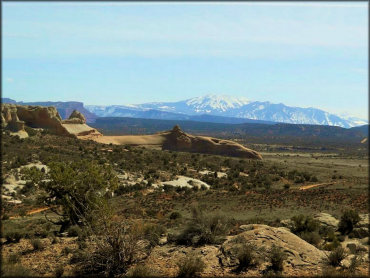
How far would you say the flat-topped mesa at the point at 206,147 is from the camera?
237 ft

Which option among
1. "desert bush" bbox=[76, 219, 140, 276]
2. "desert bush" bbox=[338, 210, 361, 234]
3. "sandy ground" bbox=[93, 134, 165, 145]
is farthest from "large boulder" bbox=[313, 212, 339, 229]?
"sandy ground" bbox=[93, 134, 165, 145]

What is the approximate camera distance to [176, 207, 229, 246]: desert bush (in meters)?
11.5

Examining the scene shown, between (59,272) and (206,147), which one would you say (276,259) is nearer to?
(59,272)

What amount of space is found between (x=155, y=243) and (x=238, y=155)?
60918 mm

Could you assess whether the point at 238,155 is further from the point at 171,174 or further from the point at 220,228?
the point at 220,228

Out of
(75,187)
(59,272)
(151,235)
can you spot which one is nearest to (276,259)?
(151,235)

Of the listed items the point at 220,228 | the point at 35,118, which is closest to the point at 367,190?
the point at 220,228

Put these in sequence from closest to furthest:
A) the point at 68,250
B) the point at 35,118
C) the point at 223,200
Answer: the point at 68,250 → the point at 223,200 → the point at 35,118

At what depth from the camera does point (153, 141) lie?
7519cm

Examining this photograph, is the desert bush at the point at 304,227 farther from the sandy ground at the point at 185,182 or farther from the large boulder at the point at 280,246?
the sandy ground at the point at 185,182

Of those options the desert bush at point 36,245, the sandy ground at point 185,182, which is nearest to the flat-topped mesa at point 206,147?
the sandy ground at point 185,182

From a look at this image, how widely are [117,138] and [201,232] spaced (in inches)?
2578

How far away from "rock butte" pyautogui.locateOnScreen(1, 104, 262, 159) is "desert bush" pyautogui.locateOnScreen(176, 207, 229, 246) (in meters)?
53.8

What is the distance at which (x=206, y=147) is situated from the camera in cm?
7356
